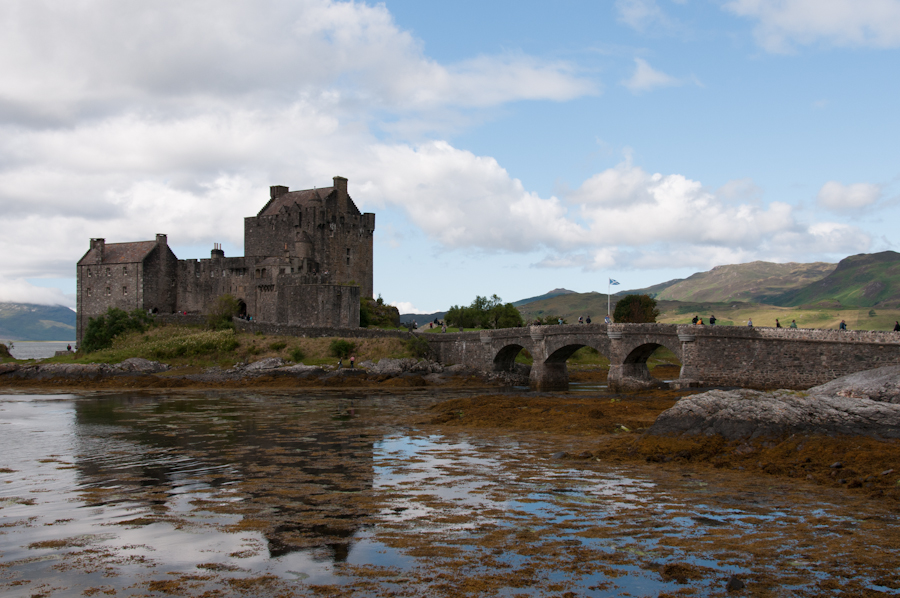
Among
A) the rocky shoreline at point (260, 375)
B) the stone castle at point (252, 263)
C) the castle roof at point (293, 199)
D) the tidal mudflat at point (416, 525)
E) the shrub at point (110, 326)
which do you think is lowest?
the tidal mudflat at point (416, 525)

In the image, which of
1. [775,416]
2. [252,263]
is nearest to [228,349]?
[252,263]

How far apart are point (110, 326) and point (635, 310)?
56.6 m

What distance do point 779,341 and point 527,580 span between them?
3372cm

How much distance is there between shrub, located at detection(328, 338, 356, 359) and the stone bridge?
12.4 m

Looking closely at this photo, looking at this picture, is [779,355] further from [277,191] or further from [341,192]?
[277,191]

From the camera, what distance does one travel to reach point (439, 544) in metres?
11.2

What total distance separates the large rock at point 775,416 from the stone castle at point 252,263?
56211mm

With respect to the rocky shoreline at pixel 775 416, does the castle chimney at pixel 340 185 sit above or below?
above


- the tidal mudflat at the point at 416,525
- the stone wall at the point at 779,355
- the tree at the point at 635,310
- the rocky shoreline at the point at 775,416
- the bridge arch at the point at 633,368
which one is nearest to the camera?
the tidal mudflat at the point at 416,525

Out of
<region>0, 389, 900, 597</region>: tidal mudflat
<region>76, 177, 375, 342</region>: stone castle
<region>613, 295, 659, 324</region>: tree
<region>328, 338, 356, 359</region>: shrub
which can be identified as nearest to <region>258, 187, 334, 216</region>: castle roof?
<region>76, 177, 375, 342</region>: stone castle

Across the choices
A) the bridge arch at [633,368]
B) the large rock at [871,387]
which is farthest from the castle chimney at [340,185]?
the large rock at [871,387]

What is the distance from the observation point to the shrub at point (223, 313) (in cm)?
7025

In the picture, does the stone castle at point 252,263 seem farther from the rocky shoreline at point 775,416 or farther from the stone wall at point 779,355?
the rocky shoreline at point 775,416

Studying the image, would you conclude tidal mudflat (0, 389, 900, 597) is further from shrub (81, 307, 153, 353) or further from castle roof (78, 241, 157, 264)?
castle roof (78, 241, 157, 264)
